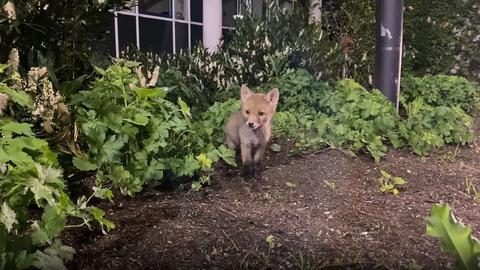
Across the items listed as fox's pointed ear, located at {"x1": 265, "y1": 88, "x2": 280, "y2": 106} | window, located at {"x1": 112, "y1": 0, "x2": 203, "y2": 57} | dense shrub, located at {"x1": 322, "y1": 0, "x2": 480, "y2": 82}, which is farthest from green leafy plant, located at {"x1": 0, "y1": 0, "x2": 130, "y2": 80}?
dense shrub, located at {"x1": 322, "y1": 0, "x2": 480, "y2": 82}

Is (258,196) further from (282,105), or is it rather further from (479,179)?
(282,105)

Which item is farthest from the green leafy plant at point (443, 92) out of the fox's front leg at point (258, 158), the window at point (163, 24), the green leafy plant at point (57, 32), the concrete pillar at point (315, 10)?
the green leafy plant at point (57, 32)

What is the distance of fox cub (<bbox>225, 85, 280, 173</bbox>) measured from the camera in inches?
128

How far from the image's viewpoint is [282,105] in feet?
15.8

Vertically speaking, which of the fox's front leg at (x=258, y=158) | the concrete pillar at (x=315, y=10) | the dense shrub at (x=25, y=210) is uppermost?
the concrete pillar at (x=315, y=10)

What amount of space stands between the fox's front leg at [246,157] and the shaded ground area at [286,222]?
11 centimetres

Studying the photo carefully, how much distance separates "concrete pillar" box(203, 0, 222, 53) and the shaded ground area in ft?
11.3

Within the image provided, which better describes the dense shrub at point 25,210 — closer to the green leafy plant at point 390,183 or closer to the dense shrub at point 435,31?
the green leafy plant at point 390,183

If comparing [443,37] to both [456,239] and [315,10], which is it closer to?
[315,10]

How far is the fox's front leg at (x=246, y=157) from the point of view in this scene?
10.7ft

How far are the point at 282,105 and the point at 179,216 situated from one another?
2.52 m

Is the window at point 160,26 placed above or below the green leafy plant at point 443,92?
above

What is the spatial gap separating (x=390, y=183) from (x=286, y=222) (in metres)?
1.07

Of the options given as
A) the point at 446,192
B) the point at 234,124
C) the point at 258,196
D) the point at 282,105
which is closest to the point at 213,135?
the point at 234,124
